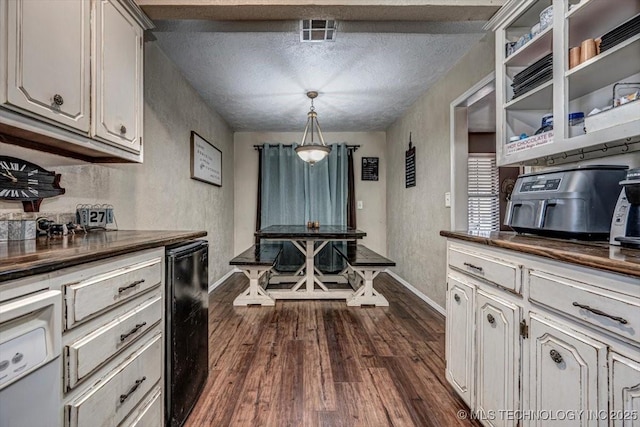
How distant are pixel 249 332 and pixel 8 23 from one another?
7.46 feet

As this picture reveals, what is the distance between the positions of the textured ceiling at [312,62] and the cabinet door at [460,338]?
1823 mm

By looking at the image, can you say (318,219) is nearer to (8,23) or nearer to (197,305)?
(197,305)

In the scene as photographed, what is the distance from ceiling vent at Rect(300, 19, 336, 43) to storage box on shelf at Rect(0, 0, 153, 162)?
3.27 feet

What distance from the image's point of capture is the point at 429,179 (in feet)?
10.5

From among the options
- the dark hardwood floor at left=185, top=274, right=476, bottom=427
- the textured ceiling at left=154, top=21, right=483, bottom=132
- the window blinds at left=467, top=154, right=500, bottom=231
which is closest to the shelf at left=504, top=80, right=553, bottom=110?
the textured ceiling at left=154, top=21, right=483, bottom=132

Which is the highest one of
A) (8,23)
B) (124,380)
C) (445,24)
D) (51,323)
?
(445,24)

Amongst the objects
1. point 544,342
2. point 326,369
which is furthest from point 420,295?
point 544,342

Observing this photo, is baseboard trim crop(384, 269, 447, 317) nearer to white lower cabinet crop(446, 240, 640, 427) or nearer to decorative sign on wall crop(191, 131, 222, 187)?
white lower cabinet crop(446, 240, 640, 427)

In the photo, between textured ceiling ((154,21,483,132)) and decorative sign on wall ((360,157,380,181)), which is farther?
decorative sign on wall ((360,157,380,181))

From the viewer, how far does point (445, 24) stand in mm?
2074

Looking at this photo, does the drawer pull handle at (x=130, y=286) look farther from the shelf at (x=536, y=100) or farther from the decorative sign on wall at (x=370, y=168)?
the decorative sign on wall at (x=370, y=168)

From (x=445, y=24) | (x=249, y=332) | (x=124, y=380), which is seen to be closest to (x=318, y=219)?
(x=249, y=332)

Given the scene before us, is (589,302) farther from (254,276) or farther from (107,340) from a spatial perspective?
(254,276)

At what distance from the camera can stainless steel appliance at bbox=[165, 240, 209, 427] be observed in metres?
1.30
